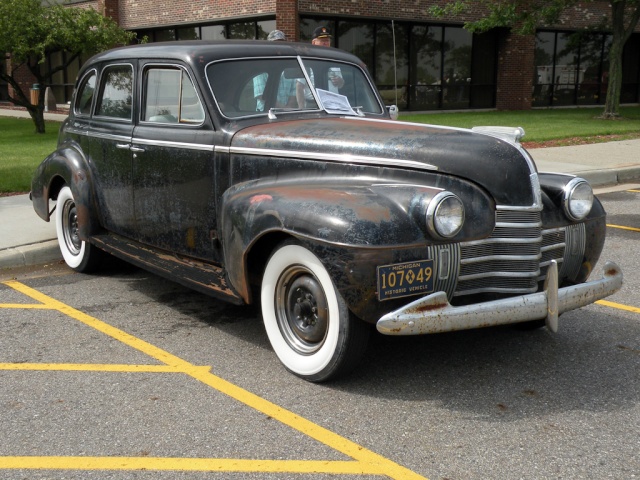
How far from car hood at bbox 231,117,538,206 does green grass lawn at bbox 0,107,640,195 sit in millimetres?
6584

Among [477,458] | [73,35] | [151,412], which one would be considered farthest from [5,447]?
[73,35]

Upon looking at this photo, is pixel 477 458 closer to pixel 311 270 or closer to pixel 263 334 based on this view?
pixel 311 270

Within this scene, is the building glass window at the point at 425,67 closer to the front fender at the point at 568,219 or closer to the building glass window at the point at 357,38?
the building glass window at the point at 357,38

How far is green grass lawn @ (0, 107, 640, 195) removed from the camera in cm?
1170

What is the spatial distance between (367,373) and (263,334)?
38.6 inches

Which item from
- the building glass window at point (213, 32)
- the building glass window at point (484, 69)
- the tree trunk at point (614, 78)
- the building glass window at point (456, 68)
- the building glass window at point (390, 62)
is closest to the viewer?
the tree trunk at point (614, 78)

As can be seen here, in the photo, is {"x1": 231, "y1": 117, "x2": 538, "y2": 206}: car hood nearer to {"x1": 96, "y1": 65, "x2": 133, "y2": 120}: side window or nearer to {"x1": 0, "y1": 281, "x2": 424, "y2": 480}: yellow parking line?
{"x1": 0, "y1": 281, "x2": 424, "y2": 480}: yellow parking line

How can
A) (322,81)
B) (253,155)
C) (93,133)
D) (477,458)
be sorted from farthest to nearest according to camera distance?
(93,133) < (322,81) < (253,155) < (477,458)

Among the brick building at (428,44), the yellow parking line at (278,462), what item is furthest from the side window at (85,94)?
the brick building at (428,44)

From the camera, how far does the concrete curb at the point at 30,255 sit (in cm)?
686

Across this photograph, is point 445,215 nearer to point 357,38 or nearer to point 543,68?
point 357,38

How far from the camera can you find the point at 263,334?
5.04 metres

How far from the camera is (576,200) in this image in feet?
14.6

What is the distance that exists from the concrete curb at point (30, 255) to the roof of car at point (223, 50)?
2.18 m
